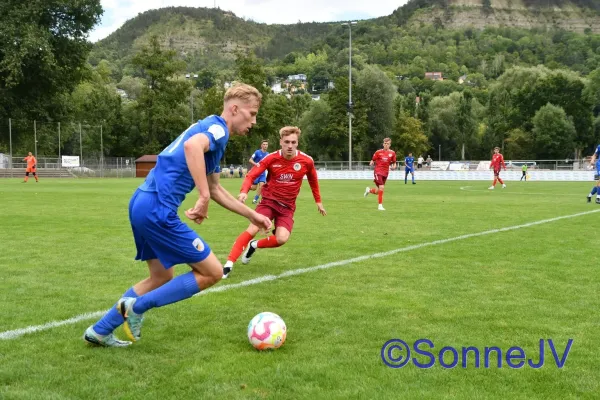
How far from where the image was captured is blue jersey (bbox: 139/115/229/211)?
13.2ft

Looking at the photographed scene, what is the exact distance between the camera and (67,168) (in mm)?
52719

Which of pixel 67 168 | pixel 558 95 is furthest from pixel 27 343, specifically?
pixel 558 95

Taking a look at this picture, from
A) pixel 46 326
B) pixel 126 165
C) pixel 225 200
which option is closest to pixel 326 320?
pixel 225 200

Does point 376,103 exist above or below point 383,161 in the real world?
above

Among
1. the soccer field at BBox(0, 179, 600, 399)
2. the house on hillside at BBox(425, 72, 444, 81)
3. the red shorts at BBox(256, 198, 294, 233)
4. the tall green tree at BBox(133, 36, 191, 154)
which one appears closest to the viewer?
the soccer field at BBox(0, 179, 600, 399)

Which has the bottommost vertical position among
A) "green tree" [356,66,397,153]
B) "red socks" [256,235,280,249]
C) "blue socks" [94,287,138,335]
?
"blue socks" [94,287,138,335]

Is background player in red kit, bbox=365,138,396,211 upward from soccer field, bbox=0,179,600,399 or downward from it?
upward

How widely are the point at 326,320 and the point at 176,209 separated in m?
1.74

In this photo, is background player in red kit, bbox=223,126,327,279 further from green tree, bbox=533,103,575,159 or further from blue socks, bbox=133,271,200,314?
green tree, bbox=533,103,575,159

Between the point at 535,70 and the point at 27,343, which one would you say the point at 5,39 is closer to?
the point at 27,343

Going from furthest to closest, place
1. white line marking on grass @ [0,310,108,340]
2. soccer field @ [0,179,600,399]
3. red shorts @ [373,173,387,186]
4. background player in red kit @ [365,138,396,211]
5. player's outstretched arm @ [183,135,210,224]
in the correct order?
1. background player in red kit @ [365,138,396,211]
2. red shorts @ [373,173,387,186]
3. white line marking on grass @ [0,310,108,340]
4. player's outstretched arm @ [183,135,210,224]
5. soccer field @ [0,179,600,399]

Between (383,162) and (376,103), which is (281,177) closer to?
(383,162)

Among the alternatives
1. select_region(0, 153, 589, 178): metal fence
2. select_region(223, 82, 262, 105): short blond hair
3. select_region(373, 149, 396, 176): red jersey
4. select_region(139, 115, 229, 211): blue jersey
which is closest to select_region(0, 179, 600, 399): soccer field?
select_region(139, 115, 229, 211): blue jersey

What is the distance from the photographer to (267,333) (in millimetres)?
4242
